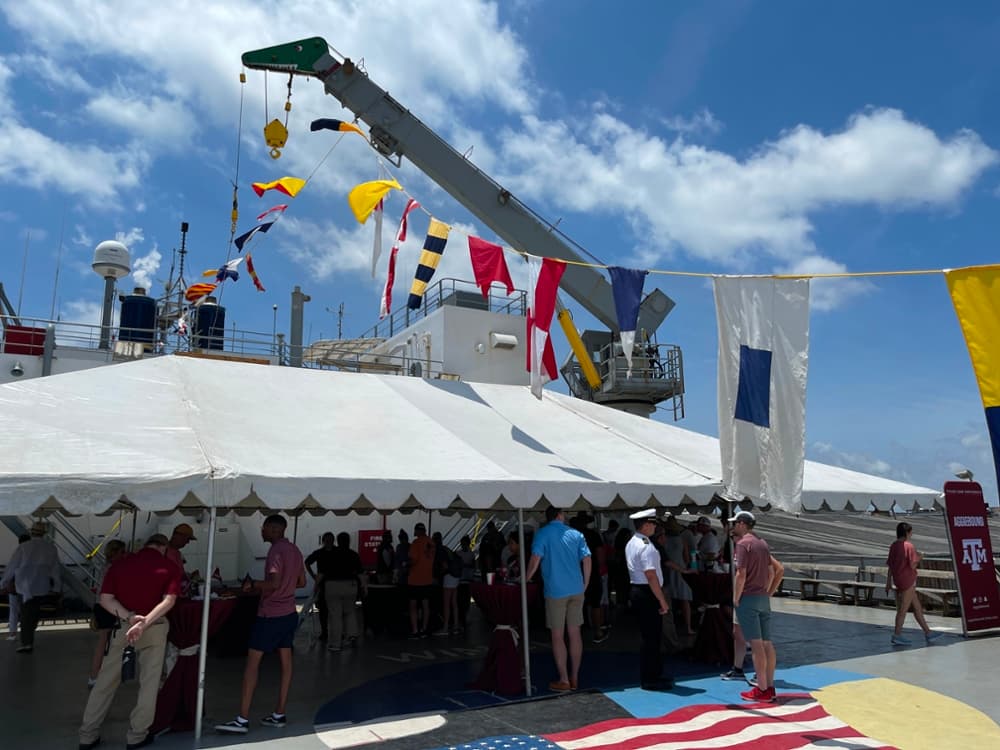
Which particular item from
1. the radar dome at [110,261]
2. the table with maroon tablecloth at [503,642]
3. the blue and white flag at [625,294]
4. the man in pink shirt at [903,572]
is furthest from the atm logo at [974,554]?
the radar dome at [110,261]

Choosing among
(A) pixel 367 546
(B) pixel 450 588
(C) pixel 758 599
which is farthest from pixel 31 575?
(C) pixel 758 599

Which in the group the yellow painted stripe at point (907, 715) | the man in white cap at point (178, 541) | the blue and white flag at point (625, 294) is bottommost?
the yellow painted stripe at point (907, 715)

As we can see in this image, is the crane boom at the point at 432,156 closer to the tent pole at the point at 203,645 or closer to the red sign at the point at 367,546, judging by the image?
the red sign at the point at 367,546

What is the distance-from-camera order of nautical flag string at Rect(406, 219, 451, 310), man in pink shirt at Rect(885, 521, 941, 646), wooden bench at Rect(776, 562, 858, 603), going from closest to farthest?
1. man in pink shirt at Rect(885, 521, 941, 646)
2. nautical flag string at Rect(406, 219, 451, 310)
3. wooden bench at Rect(776, 562, 858, 603)

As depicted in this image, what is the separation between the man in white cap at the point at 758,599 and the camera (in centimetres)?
655

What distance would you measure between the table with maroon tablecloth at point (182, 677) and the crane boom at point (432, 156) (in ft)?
43.2

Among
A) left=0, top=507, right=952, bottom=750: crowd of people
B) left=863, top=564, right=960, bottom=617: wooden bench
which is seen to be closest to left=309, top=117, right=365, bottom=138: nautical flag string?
left=0, top=507, right=952, bottom=750: crowd of people

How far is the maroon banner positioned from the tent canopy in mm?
869

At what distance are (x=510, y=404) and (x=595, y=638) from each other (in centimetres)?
350

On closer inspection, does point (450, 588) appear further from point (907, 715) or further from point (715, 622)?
point (907, 715)

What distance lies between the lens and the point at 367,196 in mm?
10344

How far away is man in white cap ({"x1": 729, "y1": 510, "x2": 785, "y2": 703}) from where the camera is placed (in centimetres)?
655

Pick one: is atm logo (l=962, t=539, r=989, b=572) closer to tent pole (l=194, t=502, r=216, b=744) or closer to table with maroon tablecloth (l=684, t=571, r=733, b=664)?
table with maroon tablecloth (l=684, t=571, r=733, b=664)

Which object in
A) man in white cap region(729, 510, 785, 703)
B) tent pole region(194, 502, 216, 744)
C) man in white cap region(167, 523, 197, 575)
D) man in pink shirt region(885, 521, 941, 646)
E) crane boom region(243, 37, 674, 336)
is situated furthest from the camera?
crane boom region(243, 37, 674, 336)
